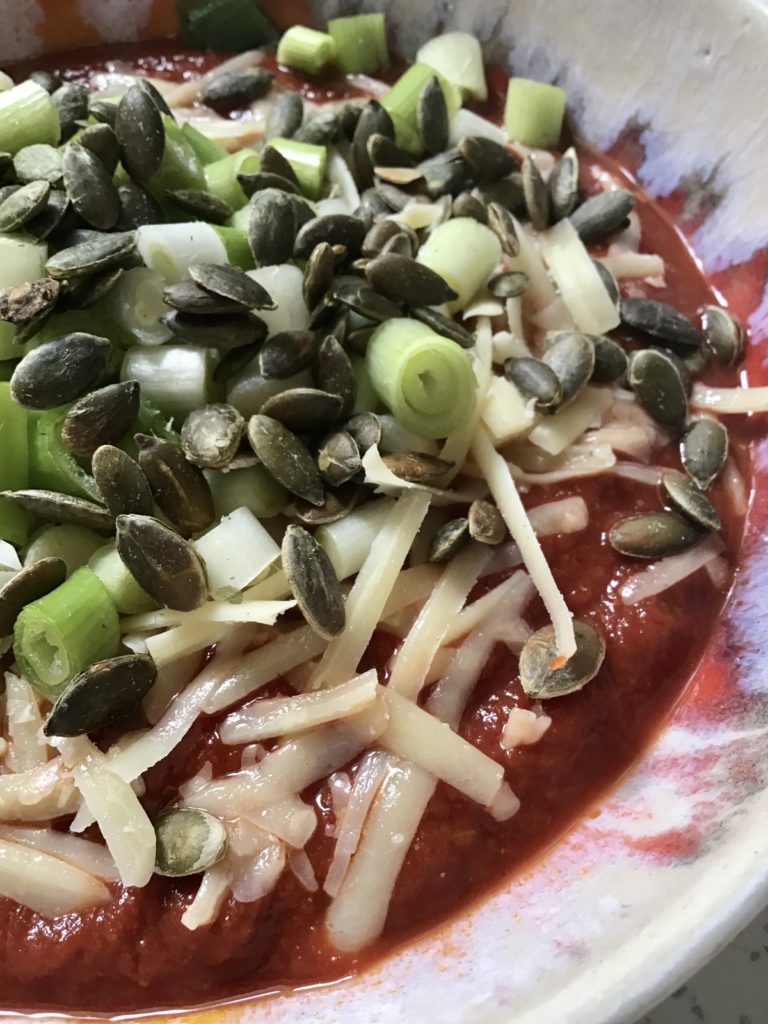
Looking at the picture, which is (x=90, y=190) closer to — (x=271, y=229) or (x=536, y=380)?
(x=271, y=229)

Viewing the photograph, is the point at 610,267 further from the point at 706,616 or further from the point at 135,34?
the point at 135,34

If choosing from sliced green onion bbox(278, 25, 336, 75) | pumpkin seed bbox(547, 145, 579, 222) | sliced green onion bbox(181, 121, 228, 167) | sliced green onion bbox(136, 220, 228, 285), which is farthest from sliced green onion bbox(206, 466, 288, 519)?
sliced green onion bbox(278, 25, 336, 75)

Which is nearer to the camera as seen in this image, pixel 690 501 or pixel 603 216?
pixel 690 501

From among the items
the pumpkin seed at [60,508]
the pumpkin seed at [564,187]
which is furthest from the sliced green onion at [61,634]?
the pumpkin seed at [564,187]

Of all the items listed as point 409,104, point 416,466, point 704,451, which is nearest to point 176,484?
point 416,466

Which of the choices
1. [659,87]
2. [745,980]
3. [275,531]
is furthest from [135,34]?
[745,980]

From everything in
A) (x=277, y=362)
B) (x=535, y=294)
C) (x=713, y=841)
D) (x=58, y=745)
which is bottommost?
(x=58, y=745)

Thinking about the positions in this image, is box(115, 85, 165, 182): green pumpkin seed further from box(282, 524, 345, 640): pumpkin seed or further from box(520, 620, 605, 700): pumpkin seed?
box(520, 620, 605, 700): pumpkin seed

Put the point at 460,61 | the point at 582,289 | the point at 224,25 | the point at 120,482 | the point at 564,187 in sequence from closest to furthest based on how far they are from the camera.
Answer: the point at 120,482 → the point at 582,289 → the point at 564,187 → the point at 460,61 → the point at 224,25
